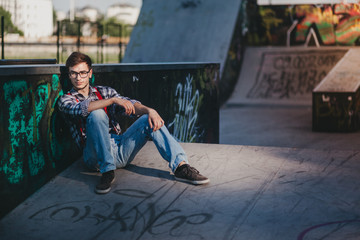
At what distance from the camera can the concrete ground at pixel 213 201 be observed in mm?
3658

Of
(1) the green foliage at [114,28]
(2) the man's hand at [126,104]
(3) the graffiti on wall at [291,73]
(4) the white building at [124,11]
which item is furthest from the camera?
(4) the white building at [124,11]

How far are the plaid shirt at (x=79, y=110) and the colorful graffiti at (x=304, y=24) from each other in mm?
14656

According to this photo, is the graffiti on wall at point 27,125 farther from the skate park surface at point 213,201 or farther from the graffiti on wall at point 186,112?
the graffiti on wall at point 186,112

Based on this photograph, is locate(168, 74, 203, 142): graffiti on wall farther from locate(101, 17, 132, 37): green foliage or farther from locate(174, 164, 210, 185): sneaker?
locate(101, 17, 132, 37): green foliage

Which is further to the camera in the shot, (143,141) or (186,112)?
(186,112)

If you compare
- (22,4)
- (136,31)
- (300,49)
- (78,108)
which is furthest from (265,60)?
(78,108)

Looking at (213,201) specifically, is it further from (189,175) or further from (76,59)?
(76,59)

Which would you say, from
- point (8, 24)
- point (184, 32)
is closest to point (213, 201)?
point (8, 24)

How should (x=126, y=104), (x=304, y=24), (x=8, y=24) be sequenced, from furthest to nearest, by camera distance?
(x=304, y=24), (x=8, y=24), (x=126, y=104)

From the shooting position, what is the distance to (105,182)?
14.4 feet

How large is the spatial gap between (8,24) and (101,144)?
9.72 m

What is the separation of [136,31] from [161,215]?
49.4 ft

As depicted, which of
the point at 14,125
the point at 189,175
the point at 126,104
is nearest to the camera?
the point at 14,125

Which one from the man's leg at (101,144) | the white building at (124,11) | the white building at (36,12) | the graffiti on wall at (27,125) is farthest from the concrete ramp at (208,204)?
the white building at (124,11)
